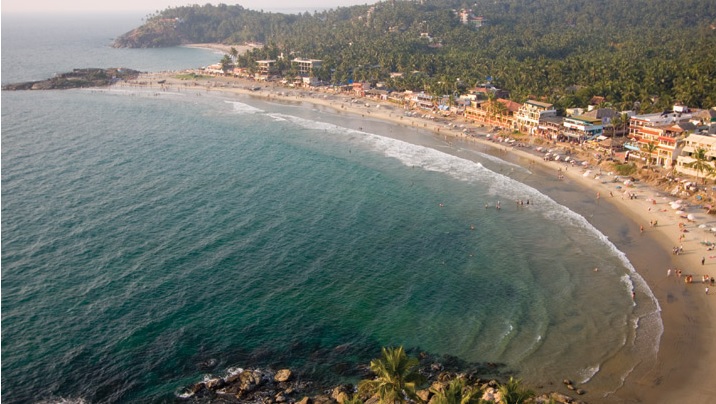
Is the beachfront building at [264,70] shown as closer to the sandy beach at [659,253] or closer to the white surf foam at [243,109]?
the white surf foam at [243,109]

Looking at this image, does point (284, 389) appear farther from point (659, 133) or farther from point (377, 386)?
point (659, 133)

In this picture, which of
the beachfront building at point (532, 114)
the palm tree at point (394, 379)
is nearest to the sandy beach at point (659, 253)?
the beachfront building at point (532, 114)

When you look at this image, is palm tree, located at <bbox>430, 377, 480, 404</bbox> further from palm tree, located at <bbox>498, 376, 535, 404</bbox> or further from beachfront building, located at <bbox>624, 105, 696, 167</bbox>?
beachfront building, located at <bbox>624, 105, 696, 167</bbox>

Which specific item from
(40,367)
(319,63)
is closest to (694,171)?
(40,367)

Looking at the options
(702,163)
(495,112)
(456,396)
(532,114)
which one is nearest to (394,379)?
(456,396)

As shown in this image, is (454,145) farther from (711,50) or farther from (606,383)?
(711,50)

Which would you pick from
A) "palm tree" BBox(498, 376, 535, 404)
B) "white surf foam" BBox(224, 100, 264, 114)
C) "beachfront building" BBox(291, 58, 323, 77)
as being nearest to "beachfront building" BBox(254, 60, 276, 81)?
"beachfront building" BBox(291, 58, 323, 77)
